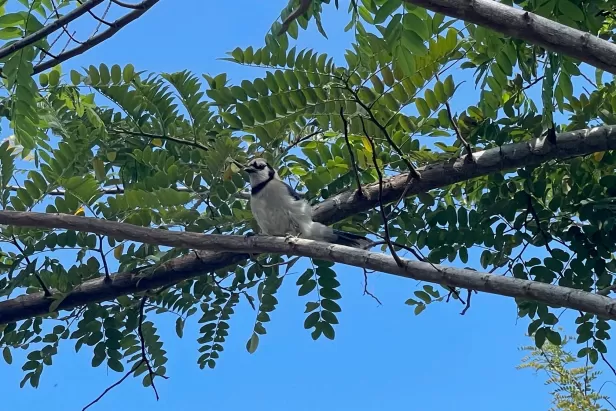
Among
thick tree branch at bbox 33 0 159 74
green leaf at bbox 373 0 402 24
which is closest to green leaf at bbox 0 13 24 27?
thick tree branch at bbox 33 0 159 74

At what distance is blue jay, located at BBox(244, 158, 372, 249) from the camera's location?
427 centimetres

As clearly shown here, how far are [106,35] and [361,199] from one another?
151 cm

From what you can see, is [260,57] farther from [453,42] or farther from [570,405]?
[570,405]

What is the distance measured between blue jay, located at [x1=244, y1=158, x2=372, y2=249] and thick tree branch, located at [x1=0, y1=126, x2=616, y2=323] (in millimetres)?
212

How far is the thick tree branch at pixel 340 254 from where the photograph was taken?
236cm

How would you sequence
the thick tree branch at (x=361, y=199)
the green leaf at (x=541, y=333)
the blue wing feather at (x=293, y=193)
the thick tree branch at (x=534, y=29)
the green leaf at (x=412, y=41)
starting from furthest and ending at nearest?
1. the blue wing feather at (x=293, y=193)
2. the green leaf at (x=541, y=333)
3. the thick tree branch at (x=361, y=199)
4. the green leaf at (x=412, y=41)
5. the thick tree branch at (x=534, y=29)

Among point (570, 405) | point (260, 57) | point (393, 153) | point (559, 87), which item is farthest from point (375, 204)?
point (570, 405)

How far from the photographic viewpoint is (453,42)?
3.63 m

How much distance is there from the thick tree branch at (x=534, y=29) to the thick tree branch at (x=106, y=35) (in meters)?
1.17

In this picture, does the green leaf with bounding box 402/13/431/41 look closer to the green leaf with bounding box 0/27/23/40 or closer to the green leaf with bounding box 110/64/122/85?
the green leaf with bounding box 0/27/23/40

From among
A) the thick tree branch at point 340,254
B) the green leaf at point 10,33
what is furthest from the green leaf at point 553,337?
the green leaf at point 10,33

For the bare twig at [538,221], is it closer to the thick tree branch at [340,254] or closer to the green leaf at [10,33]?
the thick tree branch at [340,254]

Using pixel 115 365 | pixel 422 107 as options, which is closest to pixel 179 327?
pixel 115 365

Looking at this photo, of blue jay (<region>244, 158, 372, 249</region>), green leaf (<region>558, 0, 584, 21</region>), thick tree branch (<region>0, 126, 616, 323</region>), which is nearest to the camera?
green leaf (<region>558, 0, 584, 21</region>)
